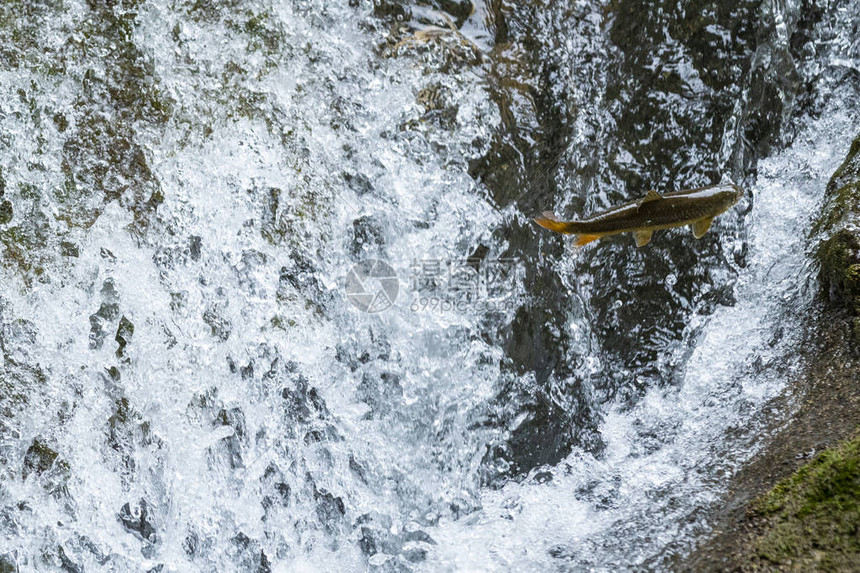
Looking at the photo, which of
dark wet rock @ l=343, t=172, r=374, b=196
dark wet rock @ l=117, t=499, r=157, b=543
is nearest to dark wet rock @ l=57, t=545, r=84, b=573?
dark wet rock @ l=117, t=499, r=157, b=543

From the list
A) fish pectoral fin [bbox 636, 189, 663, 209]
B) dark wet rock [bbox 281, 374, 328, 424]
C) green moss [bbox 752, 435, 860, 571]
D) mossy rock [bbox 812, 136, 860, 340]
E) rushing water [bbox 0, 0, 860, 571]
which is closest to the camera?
green moss [bbox 752, 435, 860, 571]

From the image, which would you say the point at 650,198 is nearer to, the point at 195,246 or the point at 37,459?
the point at 195,246

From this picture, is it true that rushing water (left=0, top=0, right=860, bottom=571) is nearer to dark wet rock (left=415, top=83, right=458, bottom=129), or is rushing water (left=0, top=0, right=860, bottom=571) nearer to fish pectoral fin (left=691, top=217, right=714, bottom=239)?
dark wet rock (left=415, top=83, right=458, bottom=129)

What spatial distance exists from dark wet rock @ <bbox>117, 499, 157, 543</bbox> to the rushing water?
2cm

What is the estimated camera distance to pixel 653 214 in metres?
2.88

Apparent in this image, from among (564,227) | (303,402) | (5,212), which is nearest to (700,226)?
(564,227)

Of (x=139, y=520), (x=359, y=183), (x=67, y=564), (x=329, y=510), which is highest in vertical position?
(x=359, y=183)

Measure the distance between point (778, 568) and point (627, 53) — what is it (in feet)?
9.14

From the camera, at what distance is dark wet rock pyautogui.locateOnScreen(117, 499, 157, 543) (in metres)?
3.84

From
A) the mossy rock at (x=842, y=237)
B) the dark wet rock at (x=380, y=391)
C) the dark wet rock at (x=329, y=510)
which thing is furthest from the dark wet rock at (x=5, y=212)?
the mossy rock at (x=842, y=237)

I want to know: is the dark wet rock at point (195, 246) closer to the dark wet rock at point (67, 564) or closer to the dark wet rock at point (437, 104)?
the dark wet rock at point (437, 104)

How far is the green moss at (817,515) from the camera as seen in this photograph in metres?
2.07

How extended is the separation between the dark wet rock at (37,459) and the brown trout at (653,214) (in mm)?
2945

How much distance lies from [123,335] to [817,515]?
329 cm
